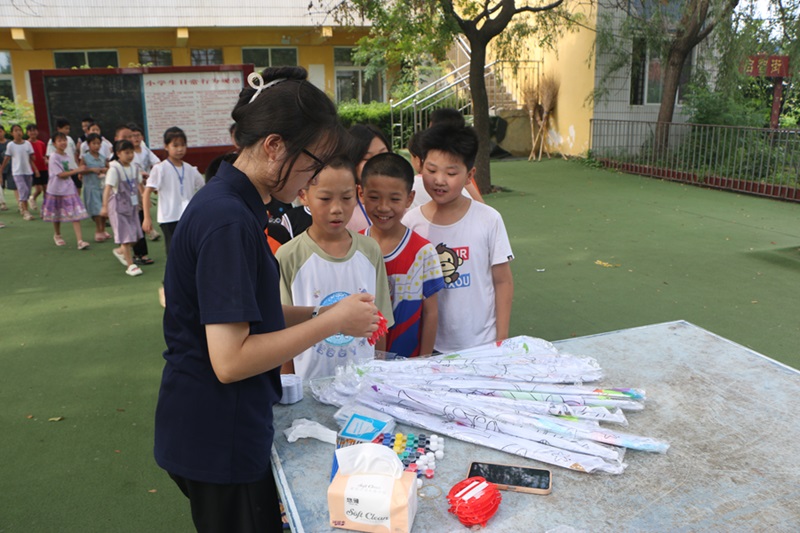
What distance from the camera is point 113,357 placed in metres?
4.31

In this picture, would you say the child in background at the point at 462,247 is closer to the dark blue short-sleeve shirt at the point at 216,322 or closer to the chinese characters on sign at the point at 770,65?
the dark blue short-sleeve shirt at the point at 216,322

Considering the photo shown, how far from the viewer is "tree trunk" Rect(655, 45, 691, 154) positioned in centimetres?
1284

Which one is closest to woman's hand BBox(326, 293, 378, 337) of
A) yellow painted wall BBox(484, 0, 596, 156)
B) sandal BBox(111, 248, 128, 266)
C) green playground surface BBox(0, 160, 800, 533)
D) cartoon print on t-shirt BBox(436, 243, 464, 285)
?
green playground surface BBox(0, 160, 800, 533)

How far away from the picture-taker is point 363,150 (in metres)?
2.91

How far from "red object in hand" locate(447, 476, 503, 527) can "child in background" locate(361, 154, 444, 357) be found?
1.12 meters

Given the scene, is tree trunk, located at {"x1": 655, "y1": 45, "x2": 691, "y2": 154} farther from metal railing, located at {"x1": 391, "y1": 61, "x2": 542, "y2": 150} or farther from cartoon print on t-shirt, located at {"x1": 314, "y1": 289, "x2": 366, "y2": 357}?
cartoon print on t-shirt, located at {"x1": 314, "y1": 289, "x2": 366, "y2": 357}

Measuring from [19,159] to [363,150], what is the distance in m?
8.79

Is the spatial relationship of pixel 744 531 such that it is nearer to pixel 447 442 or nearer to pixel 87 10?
pixel 447 442

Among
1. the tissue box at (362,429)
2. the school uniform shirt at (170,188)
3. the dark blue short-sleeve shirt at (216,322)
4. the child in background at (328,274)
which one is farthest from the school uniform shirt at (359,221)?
the school uniform shirt at (170,188)

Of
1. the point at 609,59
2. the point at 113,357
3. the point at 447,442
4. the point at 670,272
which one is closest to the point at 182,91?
the point at 113,357

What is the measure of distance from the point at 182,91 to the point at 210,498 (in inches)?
296

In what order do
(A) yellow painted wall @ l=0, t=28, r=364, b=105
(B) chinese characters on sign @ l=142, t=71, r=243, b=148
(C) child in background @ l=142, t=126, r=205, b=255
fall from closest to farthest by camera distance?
1. (C) child in background @ l=142, t=126, r=205, b=255
2. (B) chinese characters on sign @ l=142, t=71, r=243, b=148
3. (A) yellow painted wall @ l=0, t=28, r=364, b=105

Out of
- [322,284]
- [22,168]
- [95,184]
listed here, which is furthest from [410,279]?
[22,168]

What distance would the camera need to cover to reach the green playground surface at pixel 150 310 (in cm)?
283
